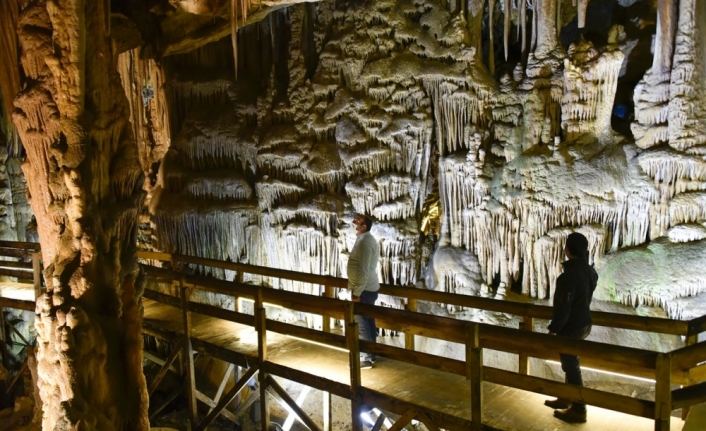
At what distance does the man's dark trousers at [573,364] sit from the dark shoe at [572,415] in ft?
0.09

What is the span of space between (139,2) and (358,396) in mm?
4637

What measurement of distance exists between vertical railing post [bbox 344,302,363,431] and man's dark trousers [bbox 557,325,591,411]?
1636mm

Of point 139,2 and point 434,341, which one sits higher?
point 139,2

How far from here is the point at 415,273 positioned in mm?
8617

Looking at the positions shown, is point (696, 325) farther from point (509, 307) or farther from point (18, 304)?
point (18, 304)

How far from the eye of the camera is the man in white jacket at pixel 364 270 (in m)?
5.22

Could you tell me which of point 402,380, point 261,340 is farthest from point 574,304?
point 261,340

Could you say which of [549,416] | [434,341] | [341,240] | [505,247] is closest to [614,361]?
[549,416]

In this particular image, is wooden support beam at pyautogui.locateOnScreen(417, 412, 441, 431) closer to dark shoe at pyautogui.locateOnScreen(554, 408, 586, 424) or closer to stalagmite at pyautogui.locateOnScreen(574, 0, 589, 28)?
dark shoe at pyautogui.locateOnScreen(554, 408, 586, 424)

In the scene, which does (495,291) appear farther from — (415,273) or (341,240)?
(341,240)

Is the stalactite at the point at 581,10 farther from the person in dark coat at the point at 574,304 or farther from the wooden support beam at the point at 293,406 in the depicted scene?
the wooden support beam at the point at 293,406

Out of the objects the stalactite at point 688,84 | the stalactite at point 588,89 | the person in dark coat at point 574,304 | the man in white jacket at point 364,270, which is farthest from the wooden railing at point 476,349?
the stalactite at point 588,89

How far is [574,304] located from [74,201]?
3.75 metres

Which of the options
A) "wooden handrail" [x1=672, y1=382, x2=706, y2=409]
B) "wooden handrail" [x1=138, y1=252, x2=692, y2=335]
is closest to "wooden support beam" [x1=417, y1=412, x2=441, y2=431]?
"wooden handrail" [x1=138, y1=252, x2=692, y2=335]
